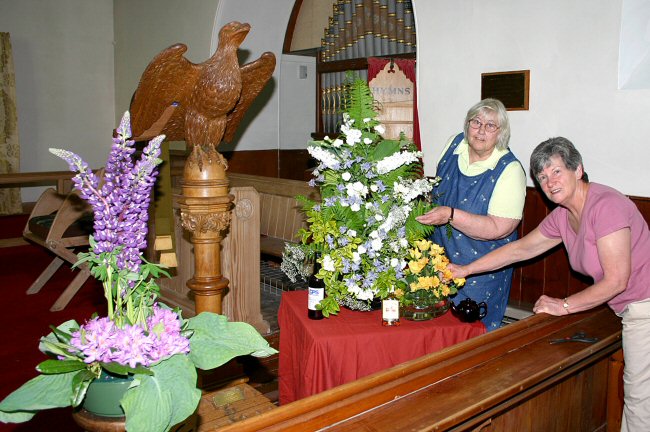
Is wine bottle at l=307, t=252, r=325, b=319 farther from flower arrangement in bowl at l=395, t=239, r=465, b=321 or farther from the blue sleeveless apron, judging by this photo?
the blue sleeveless apron

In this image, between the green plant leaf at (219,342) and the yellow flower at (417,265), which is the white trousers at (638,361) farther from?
the green plant leaf at (219,342)

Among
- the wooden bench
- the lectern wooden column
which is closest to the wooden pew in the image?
the lectern wooden column

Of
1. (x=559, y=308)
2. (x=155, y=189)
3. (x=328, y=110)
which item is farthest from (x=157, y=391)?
(x=328, y=110)

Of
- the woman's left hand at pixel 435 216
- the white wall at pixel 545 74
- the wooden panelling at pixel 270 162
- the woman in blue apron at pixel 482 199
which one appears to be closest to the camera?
the woman's left hand at pixel 435 216

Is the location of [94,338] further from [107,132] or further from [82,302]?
[107,132]

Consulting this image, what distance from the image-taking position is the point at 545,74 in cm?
358

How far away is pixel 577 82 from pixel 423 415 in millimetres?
2613

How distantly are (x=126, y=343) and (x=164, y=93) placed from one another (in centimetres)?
128

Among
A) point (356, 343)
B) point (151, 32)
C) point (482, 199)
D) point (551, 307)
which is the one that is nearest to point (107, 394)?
point (356, 343)

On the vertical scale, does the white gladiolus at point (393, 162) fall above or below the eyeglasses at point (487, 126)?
below

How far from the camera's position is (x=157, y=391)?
1020 mm

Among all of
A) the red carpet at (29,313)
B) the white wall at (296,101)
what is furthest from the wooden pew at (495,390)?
the white wall at (296,101)

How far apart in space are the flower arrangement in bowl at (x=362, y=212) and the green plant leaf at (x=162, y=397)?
1.16m

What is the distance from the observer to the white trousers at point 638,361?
2154mm
